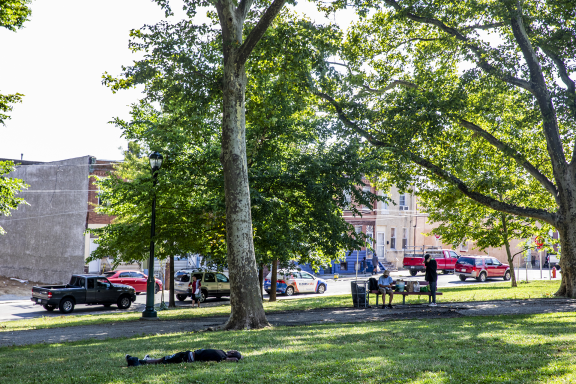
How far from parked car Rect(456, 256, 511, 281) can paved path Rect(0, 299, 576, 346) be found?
21074 mm

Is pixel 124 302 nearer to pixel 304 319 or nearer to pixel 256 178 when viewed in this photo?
pixel 256 178

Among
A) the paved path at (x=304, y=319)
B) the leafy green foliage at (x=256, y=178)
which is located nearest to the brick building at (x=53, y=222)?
the leafy green foliage at (x=256, y=178)

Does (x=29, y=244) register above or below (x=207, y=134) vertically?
below

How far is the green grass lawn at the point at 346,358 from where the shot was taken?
5.35 m

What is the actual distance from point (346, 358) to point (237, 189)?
243 inches

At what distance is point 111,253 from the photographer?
18.4m

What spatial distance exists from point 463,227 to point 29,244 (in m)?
34.9

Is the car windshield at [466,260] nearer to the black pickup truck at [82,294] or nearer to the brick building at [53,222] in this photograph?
the black pickup truck at [82,294]

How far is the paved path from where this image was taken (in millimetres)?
12148

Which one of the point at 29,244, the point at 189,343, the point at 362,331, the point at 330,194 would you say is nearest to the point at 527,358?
the point at 362,331

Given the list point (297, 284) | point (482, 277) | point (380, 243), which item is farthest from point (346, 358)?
point (380, 243)

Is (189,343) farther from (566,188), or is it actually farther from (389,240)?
(389,240)

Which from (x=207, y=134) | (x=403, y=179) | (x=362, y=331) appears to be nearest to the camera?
(x=362, y=331)

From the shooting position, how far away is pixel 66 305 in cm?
2162
